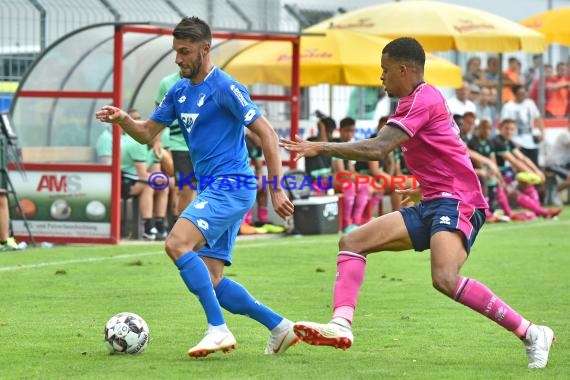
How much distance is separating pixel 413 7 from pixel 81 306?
14.3 meters

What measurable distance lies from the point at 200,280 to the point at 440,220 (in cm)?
145

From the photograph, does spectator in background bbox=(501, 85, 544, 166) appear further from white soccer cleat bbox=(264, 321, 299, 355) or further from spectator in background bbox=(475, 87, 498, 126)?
white soccer cleat bbox=(264, 321, 299, 355)

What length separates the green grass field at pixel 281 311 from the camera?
322 inches

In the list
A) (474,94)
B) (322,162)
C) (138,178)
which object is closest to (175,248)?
(138,178)

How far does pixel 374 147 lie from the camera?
7980 mm

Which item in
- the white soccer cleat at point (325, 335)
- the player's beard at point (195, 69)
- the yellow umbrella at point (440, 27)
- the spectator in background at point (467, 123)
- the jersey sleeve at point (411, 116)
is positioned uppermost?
the player's beard at point (195, 69)

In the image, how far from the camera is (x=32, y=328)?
1001cm

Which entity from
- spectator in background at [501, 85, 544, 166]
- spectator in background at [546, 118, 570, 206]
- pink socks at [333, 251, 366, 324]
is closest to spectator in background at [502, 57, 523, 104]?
spectator in background at [501, 85, 544, 166]

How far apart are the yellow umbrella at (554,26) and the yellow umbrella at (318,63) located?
7540 millimetres

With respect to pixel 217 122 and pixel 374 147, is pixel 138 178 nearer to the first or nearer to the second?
pixel 217 122

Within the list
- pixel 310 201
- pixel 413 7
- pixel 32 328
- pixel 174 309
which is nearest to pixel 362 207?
pixel 310 201

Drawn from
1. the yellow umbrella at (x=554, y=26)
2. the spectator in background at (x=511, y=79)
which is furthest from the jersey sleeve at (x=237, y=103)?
the yellow umbrella at (x=554, y=26)

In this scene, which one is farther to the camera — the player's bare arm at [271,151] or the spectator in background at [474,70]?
the spectator in background at [474,70]

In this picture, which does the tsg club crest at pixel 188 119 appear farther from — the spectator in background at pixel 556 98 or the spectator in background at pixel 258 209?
the spectator in background at pixel 556 98
